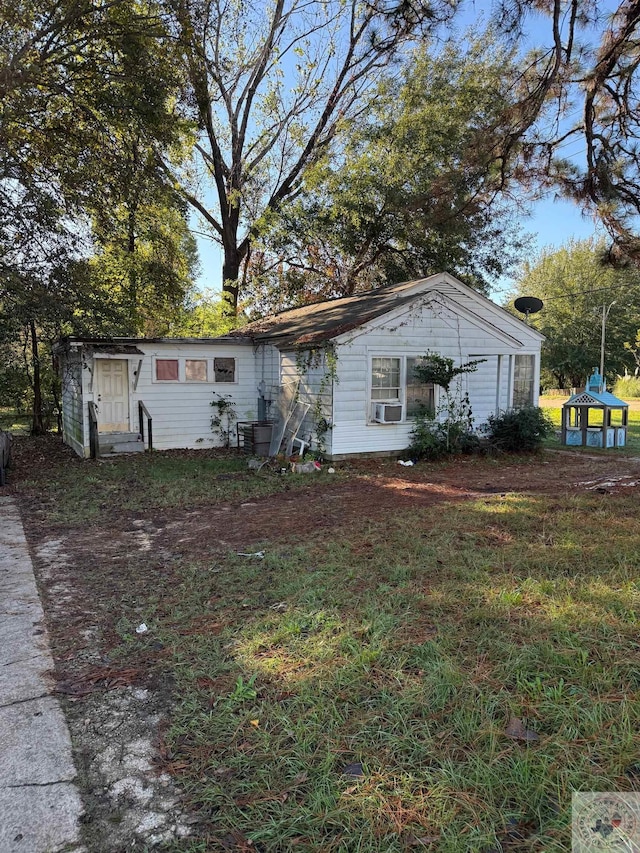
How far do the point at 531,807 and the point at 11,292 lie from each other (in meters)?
10.3

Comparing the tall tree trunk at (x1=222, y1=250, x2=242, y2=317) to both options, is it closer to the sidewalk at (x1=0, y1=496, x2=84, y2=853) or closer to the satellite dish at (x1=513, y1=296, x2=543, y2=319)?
the satellite dish at (x1=513, y1=296, x2=543, y2=319)

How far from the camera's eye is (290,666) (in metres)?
2.94

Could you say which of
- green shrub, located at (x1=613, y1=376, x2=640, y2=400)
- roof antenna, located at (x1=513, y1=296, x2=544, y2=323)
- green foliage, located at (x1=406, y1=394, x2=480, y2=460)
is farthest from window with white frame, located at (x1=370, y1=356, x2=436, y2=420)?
green shrub, located at (x1=613, y1=376, x2=640, y2=400)

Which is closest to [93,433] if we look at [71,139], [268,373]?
[268,373]

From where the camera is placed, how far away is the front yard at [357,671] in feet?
6.39

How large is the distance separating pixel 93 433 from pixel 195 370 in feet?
9.25

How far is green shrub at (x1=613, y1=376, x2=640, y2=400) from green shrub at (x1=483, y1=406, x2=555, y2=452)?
25501 mm

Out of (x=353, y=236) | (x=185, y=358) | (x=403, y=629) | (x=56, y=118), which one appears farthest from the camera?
(x=353, y=236)

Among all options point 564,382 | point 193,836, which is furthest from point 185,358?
point 564,382

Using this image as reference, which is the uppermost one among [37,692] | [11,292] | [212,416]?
[11,292]

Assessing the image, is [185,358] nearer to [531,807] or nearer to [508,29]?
[508,29]

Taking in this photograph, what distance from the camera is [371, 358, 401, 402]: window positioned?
1067 cm

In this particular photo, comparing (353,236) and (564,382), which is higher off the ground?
(353,236)

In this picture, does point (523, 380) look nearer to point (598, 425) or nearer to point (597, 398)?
point (597, 398)
